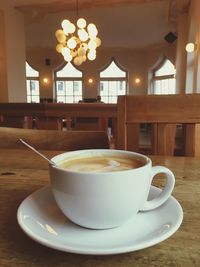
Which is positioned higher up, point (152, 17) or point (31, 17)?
point (152, 17)

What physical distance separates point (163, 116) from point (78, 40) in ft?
11.3

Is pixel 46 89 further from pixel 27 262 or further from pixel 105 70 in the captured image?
pixel 27 262

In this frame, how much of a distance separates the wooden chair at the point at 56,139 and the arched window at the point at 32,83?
32.3ft

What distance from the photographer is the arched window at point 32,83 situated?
10484 mm

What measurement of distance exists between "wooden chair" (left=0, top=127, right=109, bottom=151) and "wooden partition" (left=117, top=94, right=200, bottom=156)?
0.33 feet

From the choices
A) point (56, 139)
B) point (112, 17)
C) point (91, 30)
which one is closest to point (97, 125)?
point (56, 139)

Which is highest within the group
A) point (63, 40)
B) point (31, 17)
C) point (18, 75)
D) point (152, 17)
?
point (152, 17)

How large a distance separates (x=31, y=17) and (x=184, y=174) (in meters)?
5.00

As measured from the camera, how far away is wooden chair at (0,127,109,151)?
0.99m

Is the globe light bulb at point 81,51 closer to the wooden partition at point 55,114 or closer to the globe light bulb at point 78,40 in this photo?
the globe light bulb at point 78,40

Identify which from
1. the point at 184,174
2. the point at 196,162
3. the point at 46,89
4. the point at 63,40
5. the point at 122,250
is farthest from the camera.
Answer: the point at 46,89

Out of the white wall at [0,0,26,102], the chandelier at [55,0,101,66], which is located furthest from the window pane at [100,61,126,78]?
the chandelier at [55,0,101,66]

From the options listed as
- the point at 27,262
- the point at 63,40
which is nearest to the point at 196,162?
the point at 27,262

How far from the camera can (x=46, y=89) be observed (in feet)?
34.4
